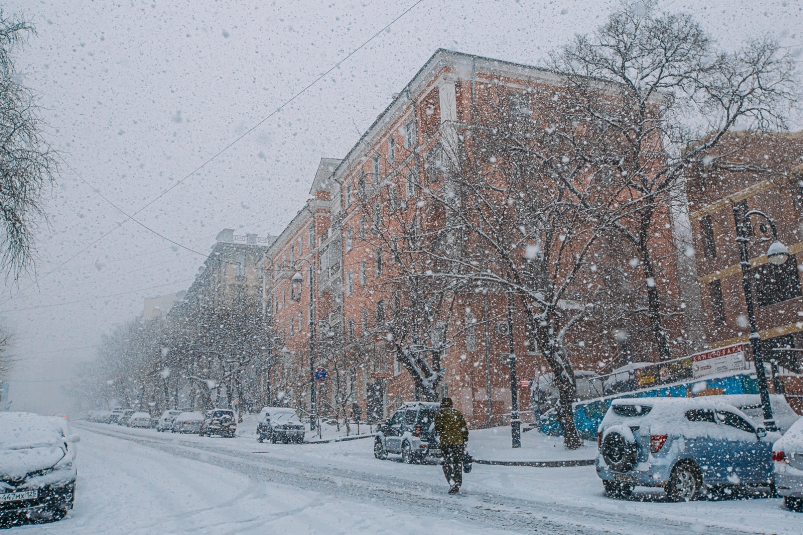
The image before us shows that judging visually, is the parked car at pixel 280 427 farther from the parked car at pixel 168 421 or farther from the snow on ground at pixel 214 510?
the parked car at pixel 168 421

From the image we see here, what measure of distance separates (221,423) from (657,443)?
99.9ft

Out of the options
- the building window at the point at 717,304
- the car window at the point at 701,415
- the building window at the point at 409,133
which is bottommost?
the car window at the point at 701,415

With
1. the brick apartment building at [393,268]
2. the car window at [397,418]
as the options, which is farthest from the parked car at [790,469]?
the brick apartment building at [393,268]

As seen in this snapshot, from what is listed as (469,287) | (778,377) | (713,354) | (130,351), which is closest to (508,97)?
(469,287)

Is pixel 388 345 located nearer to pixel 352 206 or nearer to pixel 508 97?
pixel 508 97

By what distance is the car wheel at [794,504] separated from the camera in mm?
9025

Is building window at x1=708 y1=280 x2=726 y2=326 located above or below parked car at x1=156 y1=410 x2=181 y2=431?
above

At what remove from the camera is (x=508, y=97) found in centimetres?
2039

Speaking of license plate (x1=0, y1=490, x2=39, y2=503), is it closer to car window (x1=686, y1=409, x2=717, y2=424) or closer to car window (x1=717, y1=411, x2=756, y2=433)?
car window (x1=686, y1=409, x2=717, y2=424)

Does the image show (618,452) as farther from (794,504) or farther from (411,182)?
(411,182)

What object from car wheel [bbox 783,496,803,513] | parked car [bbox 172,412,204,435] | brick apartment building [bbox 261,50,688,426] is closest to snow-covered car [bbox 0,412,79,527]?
car wheel [bbox 783,496,803,513]

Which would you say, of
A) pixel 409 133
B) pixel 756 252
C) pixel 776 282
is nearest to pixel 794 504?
pixel 776 282

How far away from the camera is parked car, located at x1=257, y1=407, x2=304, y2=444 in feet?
96.4

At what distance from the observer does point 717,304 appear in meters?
35.0
